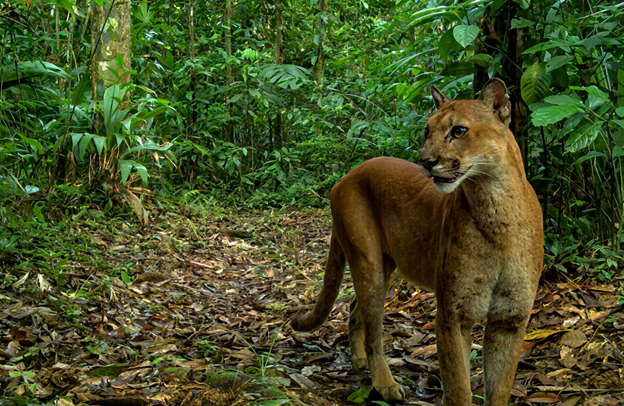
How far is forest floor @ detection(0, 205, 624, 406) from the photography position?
261 cm

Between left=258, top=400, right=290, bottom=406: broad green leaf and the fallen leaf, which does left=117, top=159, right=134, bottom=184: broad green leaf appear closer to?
left=258, top=400, right=290, bottom=406: broad green leaf

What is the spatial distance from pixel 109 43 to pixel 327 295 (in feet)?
14.5

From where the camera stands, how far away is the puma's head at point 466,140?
7.47 ft

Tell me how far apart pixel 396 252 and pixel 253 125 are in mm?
7274

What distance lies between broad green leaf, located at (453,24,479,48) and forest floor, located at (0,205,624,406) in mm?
1709

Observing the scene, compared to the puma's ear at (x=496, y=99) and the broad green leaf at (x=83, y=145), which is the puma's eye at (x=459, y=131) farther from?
the broad green leaf at (x=83, y=145)

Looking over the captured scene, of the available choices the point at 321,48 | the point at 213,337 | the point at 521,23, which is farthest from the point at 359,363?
the point at 321,48

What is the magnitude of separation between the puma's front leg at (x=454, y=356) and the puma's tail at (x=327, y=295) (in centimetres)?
112

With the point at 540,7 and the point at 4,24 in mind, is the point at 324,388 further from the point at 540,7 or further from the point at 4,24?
the point at 4,24

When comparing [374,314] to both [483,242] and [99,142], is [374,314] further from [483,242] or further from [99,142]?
[99,142]

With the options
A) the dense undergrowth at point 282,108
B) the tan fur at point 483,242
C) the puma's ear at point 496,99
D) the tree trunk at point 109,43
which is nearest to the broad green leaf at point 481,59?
the dense undergrowth at point 282,108

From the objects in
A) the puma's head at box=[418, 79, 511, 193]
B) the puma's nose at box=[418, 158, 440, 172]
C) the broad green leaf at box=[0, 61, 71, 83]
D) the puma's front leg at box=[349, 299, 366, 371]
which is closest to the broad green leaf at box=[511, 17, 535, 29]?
the puma's head at box=[418, 79, 511, 193]

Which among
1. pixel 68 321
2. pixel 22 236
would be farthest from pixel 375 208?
pixel 22 236

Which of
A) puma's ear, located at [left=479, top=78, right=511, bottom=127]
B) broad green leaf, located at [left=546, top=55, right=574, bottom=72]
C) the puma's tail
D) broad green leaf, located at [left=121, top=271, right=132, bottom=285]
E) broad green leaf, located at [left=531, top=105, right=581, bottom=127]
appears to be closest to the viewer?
puma's ear, located at [left=479, top=78, right=511, bottom=127]
